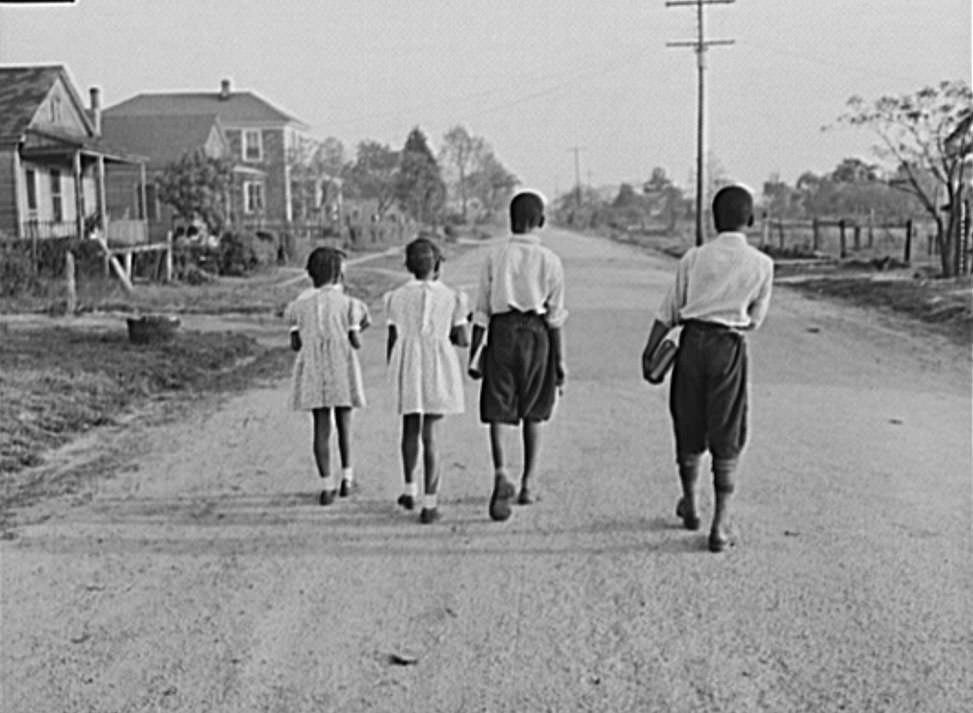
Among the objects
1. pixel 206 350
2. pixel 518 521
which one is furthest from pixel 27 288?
pixel 518 521

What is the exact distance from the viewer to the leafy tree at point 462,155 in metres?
99.8

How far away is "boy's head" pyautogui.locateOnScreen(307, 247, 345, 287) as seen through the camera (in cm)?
726

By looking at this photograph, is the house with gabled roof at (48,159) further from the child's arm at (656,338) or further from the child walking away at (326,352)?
the child's arm at (656,338)

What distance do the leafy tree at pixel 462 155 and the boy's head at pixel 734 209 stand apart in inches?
3635

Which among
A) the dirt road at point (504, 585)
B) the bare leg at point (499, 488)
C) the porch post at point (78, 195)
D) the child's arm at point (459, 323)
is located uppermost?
the porch post at point (78, 195)

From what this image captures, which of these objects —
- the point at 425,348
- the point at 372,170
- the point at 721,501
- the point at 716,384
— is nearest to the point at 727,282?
the point at 716,384

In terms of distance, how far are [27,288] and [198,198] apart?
14752mm

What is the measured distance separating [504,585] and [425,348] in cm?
165

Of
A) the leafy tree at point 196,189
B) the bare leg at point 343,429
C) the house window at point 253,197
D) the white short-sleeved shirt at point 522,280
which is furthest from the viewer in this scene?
the house window at point 253,197

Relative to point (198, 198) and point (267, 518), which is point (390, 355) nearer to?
point (267, 518)

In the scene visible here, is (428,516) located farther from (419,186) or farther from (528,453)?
(419,186)

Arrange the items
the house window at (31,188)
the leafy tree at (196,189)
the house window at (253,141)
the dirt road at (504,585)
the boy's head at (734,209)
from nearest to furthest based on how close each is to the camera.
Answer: the dirt road at (504,585) → the boy's head at (734,209) → the house window at (31,188) → the leafy tree at (196,189) → the house window at (253,141)

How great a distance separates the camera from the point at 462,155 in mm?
101688

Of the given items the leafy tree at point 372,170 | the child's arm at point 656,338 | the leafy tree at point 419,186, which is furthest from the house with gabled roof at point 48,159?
the leafy tree at point 372,170
